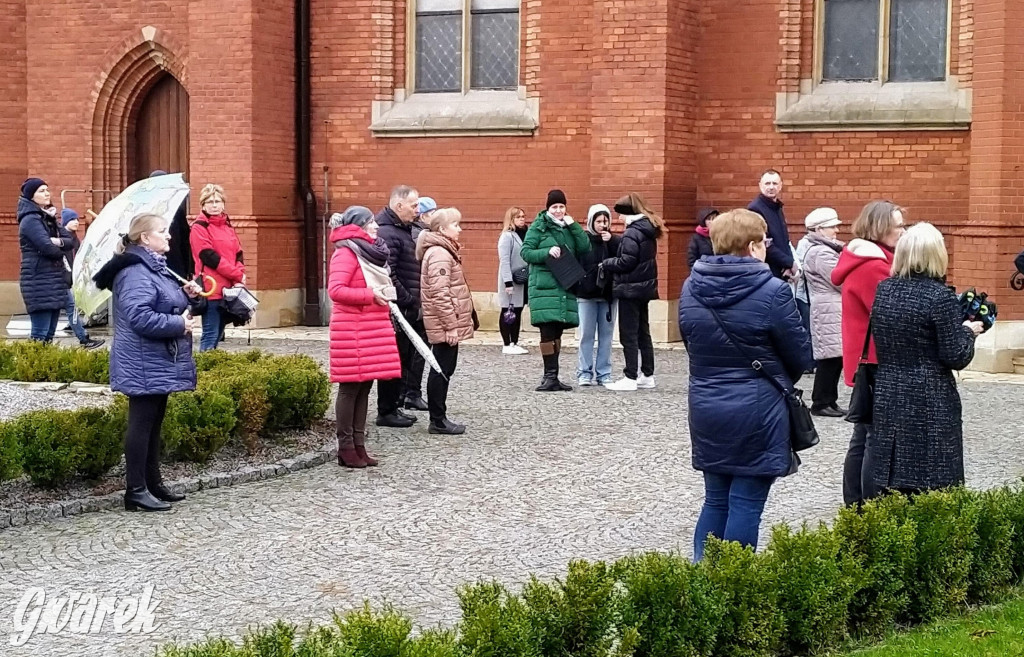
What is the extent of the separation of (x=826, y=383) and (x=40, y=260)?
7.67 m

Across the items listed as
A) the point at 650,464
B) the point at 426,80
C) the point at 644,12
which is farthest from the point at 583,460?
the point at 426,80

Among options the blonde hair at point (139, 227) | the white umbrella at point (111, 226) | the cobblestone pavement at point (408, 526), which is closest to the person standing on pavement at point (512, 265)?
the cobblestone pavement at point (408, 526)

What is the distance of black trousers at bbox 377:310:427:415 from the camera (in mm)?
10773

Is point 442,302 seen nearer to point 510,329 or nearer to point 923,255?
point 923,255

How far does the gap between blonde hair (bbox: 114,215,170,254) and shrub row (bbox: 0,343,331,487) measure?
105 centimetres

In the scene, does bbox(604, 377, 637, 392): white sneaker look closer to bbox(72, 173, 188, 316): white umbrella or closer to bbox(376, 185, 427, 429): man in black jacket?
bbox(376, 185, 427, 429): man in black jacket

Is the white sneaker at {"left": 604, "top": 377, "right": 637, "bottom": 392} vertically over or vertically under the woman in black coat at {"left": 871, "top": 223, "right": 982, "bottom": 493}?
under

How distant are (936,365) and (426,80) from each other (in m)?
12.9

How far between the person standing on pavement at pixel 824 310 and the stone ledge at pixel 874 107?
16.0ft

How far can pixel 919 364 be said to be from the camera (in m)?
6.41

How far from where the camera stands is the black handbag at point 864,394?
6902mm

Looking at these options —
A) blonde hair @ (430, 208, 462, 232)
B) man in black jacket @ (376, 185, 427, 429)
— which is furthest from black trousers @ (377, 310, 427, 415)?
blonde hair @ (430, 208, 462, 232)

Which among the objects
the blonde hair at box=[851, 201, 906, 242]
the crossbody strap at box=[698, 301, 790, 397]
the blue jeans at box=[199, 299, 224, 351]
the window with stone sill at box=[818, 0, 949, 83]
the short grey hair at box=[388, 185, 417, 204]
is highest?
the window with stone sill at box=[818, 0, 949, 83]

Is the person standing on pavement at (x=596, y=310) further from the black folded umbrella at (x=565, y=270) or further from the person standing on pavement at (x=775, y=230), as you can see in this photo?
the person standing on pavement at (x=775, y=230)
